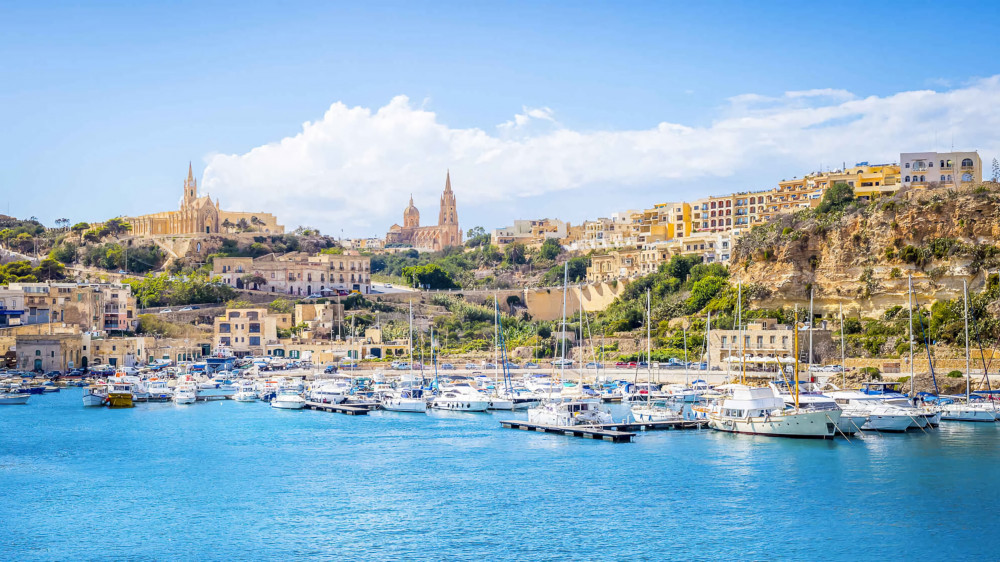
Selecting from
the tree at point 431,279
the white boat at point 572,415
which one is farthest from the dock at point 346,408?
the tree at point 431,279

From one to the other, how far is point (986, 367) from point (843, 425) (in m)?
11.8

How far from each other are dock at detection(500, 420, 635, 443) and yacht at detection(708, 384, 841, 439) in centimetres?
319

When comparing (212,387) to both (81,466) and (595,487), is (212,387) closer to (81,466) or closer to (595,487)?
(81,466)

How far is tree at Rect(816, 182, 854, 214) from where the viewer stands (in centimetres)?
6425

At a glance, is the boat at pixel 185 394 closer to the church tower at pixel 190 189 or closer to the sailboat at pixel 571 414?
the sailboat at pixel 571 414

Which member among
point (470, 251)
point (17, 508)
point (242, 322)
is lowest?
point (17, 508)

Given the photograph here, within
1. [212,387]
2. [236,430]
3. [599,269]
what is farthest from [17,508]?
[599,269]

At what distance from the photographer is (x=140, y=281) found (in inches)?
3356

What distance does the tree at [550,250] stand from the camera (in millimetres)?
100438

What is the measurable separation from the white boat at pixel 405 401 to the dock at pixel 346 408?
2.18ft

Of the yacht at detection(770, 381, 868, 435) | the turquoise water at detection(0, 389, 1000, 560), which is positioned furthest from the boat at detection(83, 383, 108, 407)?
the yacht at detection(770, 381, 868, 435)

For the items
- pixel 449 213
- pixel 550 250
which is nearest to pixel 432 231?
pixel 449 213

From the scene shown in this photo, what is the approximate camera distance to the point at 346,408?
46156mm

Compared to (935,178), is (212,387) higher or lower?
lower
